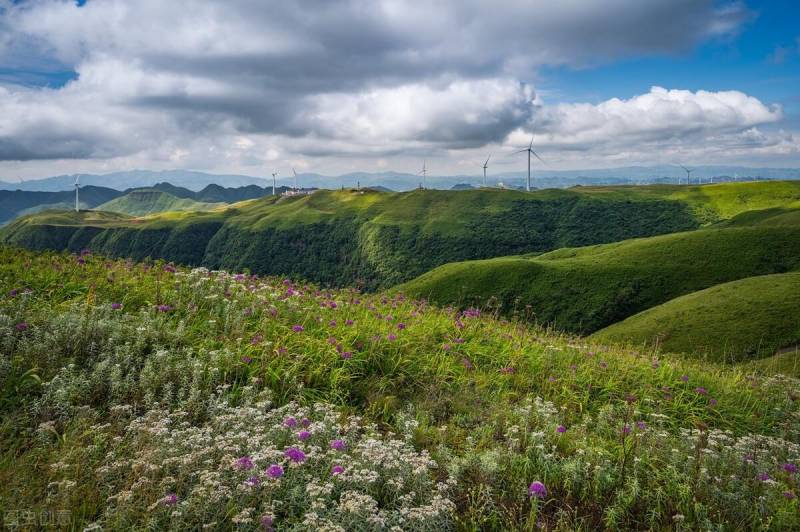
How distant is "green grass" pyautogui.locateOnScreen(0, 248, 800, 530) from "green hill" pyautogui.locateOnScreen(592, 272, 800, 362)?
3909 centimetres

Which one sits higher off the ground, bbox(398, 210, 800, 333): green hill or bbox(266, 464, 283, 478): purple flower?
bbox(266, 464, 283, 478): purple flower

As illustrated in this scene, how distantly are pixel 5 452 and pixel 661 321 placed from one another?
229 ft

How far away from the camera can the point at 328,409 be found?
7.35 meters

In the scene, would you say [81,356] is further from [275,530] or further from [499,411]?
[499,411]

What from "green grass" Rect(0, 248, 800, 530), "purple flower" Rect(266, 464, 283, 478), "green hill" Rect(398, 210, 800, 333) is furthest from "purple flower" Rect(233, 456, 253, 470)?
"green hill" Rect(398, 210, 800, 333)

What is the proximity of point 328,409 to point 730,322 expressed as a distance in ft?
206

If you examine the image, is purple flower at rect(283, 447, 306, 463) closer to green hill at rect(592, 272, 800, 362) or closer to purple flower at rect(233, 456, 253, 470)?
purple flower at rect(233, 456, 253, 470)

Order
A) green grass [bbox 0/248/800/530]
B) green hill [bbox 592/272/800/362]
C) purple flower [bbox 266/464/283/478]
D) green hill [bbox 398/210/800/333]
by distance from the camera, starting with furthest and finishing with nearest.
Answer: green hill [bbox 398/210/800/333]
green hill [bbox 592/272/800/362]
green grass [bbox 0/248/800/530]
purple flower [bbox 266/464/283/478]

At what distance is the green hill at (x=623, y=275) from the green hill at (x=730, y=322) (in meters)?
17.8

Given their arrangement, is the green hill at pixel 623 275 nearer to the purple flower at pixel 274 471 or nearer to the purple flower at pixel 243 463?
the purple flower at pixel 243 463

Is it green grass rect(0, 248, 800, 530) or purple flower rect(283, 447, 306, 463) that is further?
green grass rect(0, 248, 800, 530)

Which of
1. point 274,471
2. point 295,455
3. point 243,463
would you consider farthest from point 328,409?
point 274,471

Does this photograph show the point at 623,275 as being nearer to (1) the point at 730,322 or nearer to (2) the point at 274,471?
(1) the point at 730,322

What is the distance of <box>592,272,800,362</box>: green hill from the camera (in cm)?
4888
